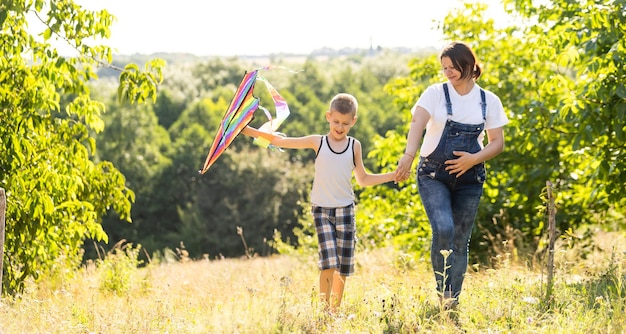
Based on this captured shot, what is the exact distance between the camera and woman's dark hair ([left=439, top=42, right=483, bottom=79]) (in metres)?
4.77

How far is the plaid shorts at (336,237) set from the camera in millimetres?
5004

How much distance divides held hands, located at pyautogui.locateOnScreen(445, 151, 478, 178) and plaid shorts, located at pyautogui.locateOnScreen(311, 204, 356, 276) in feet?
2.26

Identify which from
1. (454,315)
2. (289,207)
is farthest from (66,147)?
(289,207)

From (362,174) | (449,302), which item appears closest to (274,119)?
(362,174)

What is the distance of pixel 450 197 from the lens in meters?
4.88

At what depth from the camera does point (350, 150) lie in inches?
199

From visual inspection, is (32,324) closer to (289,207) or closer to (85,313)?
(85,313)

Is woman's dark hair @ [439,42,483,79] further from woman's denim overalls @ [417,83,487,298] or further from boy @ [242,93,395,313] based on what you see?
boy @ [242,93,395,313]

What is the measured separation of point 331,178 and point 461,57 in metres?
1.04

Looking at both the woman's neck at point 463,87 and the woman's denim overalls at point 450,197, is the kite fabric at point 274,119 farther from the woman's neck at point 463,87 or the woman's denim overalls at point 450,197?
the woman's neck at point 463,87

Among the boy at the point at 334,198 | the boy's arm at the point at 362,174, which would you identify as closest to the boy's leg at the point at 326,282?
the boy at the point at 334,198

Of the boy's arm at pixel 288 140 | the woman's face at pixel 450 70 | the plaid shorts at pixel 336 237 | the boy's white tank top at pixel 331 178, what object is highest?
the woman's face at pixel 450 70


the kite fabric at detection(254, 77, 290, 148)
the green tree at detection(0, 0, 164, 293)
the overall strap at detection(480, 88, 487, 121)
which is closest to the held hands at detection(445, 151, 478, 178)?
the overall strap at detection(480, 88, 487, 121)

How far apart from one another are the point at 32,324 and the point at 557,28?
19.3 feet
